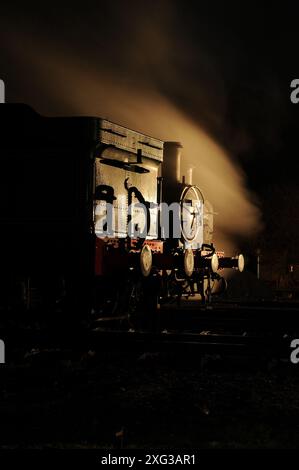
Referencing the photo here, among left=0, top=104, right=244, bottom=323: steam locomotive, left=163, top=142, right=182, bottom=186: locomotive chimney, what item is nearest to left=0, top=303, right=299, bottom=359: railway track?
left=0, top=104, right=244, bottom=323: steam locomotive

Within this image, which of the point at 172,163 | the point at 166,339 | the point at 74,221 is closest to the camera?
the point at 166,339

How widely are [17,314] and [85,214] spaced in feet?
5.82

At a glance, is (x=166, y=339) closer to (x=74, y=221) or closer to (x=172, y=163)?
(x=74, y=221)

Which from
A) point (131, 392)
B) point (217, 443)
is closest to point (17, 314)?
point (131, 392)

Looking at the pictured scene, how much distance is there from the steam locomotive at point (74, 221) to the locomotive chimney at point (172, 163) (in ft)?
10.1

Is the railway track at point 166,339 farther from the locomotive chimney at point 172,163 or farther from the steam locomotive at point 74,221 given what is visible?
the locomotive chimney at point 172,163

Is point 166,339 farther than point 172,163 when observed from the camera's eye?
No

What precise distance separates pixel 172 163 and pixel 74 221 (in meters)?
5.36

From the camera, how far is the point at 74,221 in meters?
11.2

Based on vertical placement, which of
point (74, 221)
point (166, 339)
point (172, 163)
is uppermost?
point (172, 163)

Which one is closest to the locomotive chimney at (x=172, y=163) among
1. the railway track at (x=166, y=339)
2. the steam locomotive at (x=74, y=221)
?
the steam locomotive at (x=74, y=221)

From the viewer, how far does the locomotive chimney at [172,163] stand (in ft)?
51.8

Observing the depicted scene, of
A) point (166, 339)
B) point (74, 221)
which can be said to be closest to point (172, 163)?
point (74, 221)
